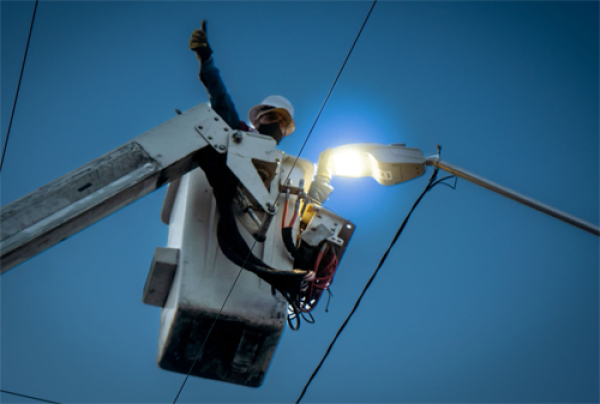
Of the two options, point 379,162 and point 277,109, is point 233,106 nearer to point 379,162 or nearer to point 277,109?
point 277,109

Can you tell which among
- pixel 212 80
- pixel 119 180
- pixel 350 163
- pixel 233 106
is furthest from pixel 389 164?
pixel 119 180

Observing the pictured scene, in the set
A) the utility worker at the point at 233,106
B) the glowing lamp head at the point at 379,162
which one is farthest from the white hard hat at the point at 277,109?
the glowing lamp head at the point at 379,162

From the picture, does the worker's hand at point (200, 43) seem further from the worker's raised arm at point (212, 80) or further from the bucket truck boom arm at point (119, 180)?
the bucket truck boom arm at point (119, 180)

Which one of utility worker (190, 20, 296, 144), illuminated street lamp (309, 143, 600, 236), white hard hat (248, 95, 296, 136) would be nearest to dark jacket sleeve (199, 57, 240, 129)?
utility worker (190, 20, 296, 144)

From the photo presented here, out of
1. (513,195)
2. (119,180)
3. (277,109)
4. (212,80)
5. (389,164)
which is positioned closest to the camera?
(119,180)

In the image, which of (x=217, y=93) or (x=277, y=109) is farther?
(x=277, y=109)

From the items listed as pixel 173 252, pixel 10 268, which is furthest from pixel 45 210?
pixel 173 252

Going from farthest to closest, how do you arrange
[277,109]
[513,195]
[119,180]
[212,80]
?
1. [277,109]
2. [212,80]
3. [513,195]
4. [119,180]

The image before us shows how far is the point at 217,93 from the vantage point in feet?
16.0

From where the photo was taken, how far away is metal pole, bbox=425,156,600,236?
3588 mm

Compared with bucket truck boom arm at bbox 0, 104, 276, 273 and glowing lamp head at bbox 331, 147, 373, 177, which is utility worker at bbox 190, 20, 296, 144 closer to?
bucket truck boom arm at bbox 0, 104, 276, 273

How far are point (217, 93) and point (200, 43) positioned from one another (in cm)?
39

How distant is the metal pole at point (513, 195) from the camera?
359cm

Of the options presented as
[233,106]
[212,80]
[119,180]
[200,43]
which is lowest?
[119,180]
